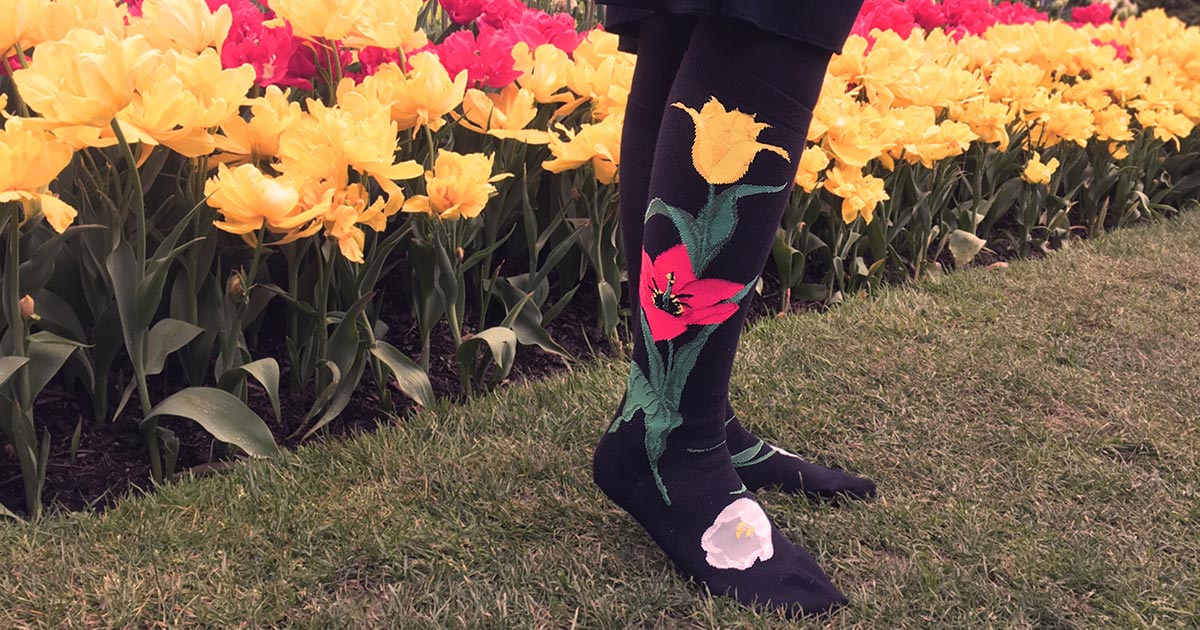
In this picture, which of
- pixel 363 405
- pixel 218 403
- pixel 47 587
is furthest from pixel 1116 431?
pixel 47 587

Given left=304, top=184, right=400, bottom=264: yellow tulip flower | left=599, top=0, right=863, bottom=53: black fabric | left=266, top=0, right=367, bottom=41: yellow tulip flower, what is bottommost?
left=304, top=184, right=400, bottom=264: yellow tulip flower

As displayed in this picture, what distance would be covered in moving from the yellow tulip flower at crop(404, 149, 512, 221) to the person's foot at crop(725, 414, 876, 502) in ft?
1.57

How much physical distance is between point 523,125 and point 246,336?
0.55 meters

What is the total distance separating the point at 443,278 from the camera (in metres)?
1.65

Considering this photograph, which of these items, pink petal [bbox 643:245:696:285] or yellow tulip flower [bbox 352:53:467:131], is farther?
yellow tulip flower [bbox 352:53:467:131]

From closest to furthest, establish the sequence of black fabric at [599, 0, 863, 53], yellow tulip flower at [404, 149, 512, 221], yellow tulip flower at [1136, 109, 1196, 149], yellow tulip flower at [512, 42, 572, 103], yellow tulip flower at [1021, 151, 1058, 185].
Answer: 1. black fabric at [599, 0, 863, 53]
2. yellow tulip flower at [404, 149, 512, 221]
3. yellow tulip flower at [512, 42, 572, 103]
4. yellow tulip flower at [1021, 151, 1058, 185]
5. yellow tulip flower at [1136, 109, 1196, 149]

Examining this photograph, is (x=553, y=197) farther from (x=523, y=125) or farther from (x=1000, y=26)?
(x=1000, y=26)

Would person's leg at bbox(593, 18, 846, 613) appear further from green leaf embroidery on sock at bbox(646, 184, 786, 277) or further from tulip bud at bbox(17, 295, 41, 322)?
tulip bud at bbox(17, 295, 41, 322)

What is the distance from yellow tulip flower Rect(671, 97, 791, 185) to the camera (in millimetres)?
1011

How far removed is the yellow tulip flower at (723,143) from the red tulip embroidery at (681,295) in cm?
9

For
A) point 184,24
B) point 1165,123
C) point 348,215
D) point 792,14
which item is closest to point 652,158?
point 792,14

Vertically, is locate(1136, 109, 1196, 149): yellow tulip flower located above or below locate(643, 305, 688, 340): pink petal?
below

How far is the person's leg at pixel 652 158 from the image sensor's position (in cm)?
104

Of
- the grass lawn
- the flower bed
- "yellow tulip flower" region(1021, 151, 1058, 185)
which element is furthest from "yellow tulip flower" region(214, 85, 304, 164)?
"yellow tulip flower" region(1021, 151, 1058, 185)
